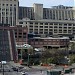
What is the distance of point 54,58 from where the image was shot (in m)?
15.6

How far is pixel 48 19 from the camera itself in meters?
29.9

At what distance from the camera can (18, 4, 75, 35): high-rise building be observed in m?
27.8

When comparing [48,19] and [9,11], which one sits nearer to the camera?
[9,11]

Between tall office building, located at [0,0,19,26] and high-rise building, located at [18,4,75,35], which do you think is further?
tall office building, located at [0,0,19,26]

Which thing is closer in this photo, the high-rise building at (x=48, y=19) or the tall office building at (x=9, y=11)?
the high-rise building at (x=48, y=19)

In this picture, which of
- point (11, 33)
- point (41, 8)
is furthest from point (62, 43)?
point (41, 8)

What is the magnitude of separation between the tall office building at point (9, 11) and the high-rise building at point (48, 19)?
0.67 meters

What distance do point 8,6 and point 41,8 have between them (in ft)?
12.6

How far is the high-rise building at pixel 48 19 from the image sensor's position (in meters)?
27.8

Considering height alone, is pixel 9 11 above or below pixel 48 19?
above

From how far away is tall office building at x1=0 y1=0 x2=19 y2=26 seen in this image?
28.8 metres

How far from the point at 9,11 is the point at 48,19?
3155mm

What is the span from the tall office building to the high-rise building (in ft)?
2.19

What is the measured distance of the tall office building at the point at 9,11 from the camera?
28.8 m
